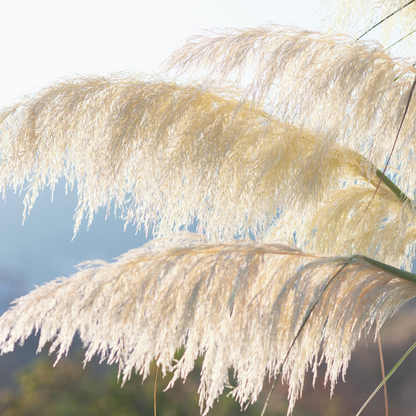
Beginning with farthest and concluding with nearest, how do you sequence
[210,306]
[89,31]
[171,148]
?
[89,31]
[171,148]
[210,306]

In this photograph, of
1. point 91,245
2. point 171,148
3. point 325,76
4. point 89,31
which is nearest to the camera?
point 325,76

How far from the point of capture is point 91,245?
17.7 feet

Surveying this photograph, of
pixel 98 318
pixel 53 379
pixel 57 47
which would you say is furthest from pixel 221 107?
pixel 53 379

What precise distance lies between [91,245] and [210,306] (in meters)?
4.89

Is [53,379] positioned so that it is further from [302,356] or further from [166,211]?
[302,356]

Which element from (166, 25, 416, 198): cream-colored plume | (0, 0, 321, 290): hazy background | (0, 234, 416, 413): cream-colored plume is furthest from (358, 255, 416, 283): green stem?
(0, 0, 321, 290): hazy background

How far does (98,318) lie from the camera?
73 centimetres

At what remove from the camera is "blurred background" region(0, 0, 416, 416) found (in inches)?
152

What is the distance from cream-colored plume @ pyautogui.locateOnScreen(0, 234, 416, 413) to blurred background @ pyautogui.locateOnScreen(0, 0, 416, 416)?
115 inches

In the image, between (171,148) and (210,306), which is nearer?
(210,306)

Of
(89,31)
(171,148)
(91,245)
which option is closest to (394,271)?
(171,148)

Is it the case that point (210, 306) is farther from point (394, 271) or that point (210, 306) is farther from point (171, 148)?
point (171, 148)

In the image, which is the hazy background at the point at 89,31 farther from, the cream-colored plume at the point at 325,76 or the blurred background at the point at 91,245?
the cream-colored plume at the point at 325,76

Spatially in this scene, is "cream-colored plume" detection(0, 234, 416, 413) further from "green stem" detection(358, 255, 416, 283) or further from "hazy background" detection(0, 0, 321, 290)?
"hazy background" detection(0, 0, 321, 290)
